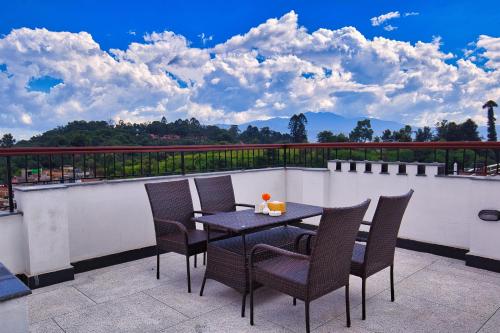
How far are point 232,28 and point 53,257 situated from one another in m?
19.0

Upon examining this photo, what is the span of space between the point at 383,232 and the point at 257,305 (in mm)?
1171

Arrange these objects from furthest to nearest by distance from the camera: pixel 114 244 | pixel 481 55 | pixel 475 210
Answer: pixel 481 55 < pixel 114 244 < pixel 475 210

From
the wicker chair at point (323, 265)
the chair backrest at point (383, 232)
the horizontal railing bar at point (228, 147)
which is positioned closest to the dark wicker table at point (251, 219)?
the wicker chair at point (323, 265)

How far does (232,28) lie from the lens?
20.4 metres

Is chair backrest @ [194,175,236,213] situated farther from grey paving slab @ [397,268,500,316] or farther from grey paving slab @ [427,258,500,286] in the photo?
grey paving slab @ [427,258,500,286]

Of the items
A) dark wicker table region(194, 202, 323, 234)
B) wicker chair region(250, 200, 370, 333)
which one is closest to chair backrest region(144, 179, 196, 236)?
dark wicker table region(194, 202, 323, 234)

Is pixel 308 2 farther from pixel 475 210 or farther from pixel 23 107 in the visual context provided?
pixel 475 210

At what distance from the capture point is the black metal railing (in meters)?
3.62

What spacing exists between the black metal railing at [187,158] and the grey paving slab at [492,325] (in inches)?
68.3

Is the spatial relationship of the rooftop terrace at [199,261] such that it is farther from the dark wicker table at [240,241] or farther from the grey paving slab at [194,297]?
the dark wicker table at [240,241]

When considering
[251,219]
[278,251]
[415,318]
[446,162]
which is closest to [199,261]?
[251,219]

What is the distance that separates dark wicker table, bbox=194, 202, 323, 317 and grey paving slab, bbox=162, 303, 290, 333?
0.37 feet

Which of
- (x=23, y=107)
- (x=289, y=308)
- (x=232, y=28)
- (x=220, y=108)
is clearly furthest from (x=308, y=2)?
(x=289, y=308)

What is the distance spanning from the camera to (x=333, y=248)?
2336mm
